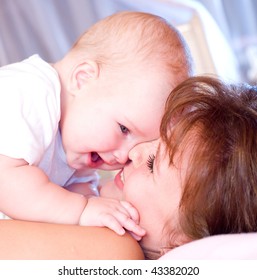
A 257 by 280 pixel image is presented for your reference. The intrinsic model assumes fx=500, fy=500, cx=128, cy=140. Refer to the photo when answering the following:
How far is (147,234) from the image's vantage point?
3.45 ft

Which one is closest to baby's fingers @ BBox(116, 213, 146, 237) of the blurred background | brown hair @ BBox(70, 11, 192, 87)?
brown hair @ BBox(70, 11, 192, 87)

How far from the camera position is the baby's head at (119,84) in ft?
3.79

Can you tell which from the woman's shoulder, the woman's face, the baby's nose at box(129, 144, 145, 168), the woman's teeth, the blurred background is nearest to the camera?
the woman's shoulder

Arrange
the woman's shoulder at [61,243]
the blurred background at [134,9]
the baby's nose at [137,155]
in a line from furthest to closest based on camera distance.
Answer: the blurred background at [134,9], the baby's nose at [137,155], the woman's shoulder at [61,243]

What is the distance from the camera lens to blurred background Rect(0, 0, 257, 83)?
2.08m

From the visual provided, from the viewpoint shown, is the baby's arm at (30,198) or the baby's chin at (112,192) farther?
the baby's chin at (112,192)

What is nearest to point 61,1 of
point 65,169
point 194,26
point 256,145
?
point 194,26

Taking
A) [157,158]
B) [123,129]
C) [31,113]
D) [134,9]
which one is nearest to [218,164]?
[157,158]

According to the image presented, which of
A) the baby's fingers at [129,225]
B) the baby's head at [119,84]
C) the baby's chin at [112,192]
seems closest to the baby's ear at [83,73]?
the baby's head at [119,84]

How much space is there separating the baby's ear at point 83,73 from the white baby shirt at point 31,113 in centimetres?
5

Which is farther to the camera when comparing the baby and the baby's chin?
the baby's chin

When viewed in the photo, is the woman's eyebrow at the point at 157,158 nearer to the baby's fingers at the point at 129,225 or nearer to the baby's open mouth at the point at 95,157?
the baby's fingers at the point at 129,225

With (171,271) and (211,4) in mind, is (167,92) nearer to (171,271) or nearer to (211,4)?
(171,271)

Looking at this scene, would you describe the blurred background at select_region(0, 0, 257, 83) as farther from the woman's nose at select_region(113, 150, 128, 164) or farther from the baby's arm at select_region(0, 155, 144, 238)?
the baby's arm at select_region(0, 155, 144, 238)
